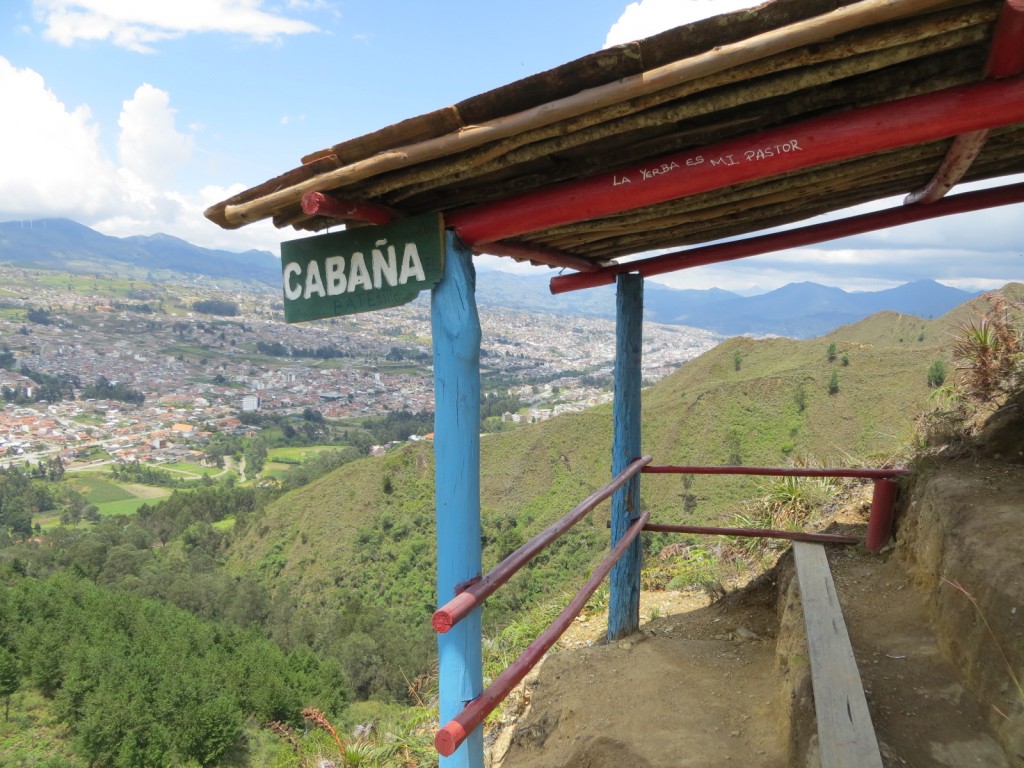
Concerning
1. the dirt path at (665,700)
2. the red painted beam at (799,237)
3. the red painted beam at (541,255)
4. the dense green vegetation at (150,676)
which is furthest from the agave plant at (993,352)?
the dense green vegetation at (150,676)

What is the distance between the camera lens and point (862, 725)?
1703 millimetres

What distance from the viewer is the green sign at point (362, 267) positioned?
6.49 ft

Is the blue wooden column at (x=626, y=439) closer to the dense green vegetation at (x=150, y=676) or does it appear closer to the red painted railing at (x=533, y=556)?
the red painted railing at (x=533, y=556)

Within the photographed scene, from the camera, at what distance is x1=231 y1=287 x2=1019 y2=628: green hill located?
25031mm

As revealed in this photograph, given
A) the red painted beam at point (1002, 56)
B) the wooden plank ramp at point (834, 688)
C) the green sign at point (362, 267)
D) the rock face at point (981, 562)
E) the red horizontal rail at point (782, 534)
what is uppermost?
the red painted beam at point (1002, 56)

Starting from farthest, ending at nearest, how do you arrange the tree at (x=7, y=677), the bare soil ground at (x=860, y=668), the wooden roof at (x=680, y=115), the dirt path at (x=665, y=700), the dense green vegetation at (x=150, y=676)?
the tree at (x=7, y=677)
the dense green vegetation at (x=150, y=676)
the dirt path at (x=665, y=700)
the bare soil ground at (x=860, y=668)
the wooden roof at (x=680, y=115)

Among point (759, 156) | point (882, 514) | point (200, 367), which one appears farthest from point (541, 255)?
point (200, 367)

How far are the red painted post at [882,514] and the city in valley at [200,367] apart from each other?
64.4 metres

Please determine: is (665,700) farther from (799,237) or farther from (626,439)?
(799,237)

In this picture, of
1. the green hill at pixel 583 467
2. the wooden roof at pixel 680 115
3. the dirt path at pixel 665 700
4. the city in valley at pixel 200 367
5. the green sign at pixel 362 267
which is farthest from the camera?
the city in valley at pixel 200 367

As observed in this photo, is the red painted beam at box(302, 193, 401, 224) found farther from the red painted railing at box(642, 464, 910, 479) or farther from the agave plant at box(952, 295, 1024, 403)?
the agave plant at box(952, 295, 1024, 403)

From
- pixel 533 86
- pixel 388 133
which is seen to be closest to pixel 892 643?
pixel 533 86

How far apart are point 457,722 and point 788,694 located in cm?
142

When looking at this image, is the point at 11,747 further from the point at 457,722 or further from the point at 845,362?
the point at 845,362
